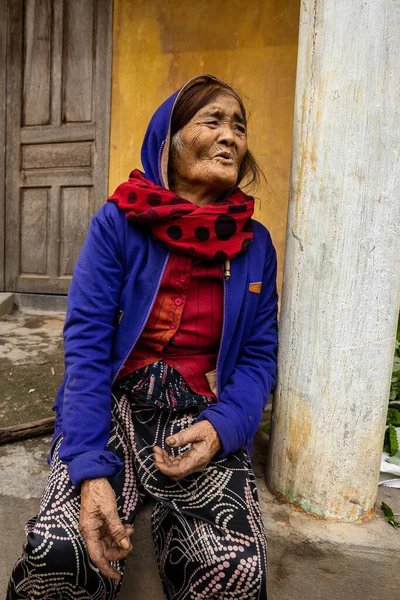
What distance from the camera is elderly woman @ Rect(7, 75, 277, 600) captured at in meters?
1.29

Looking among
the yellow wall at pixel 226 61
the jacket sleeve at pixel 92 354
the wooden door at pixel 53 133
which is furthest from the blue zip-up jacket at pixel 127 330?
the wooden door at pixel 53 133

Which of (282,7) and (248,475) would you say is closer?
(248,475)

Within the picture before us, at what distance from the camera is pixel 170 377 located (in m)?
1.63

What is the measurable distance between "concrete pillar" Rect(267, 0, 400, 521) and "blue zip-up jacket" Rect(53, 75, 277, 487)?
0.48 feet

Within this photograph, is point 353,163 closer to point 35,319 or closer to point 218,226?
point 218,226

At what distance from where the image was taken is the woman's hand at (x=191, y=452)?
4.40 ft

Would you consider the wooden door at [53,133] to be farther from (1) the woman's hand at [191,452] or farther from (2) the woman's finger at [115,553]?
(2) the woman's finger at [115,553]

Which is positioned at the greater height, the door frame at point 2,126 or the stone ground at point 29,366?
the door frame at point 2,126

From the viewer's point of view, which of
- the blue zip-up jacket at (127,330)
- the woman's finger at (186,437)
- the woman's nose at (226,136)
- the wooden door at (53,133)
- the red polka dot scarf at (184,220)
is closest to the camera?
the woman's finger at (186,437)

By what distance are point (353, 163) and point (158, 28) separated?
124 inches

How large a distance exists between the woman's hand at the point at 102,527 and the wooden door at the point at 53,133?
346cm

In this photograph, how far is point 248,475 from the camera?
152 centimetres

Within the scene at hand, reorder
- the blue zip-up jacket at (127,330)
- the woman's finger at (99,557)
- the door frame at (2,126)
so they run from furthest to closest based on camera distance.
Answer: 1. the door frame at (2,126)
2. the blue zip-up jacket at (127,330)
3. the woman's finger at (99,557)

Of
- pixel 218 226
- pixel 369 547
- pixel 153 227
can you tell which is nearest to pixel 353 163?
pixel 218 226
